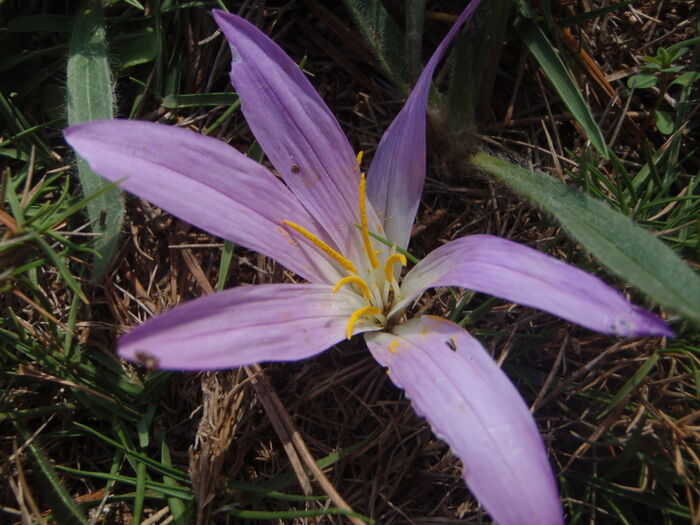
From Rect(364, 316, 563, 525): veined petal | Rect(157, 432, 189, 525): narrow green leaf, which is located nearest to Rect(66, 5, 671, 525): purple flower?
Rect(364, 316, 563, 525): veined petal

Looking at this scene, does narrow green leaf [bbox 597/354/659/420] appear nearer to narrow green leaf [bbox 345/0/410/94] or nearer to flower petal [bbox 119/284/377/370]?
flower petal [bbox 119/284/377/370]

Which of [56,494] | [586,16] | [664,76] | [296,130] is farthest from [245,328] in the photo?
[664,76]

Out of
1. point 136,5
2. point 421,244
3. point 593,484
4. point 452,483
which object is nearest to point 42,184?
point 136,5

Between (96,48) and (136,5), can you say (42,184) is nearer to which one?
(96,48)

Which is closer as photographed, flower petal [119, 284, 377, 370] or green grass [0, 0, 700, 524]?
flower petal [119, 284, 377, 370]

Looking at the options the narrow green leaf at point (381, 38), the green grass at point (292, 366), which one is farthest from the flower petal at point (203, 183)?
the narrow green leaf at point (381, 38)
